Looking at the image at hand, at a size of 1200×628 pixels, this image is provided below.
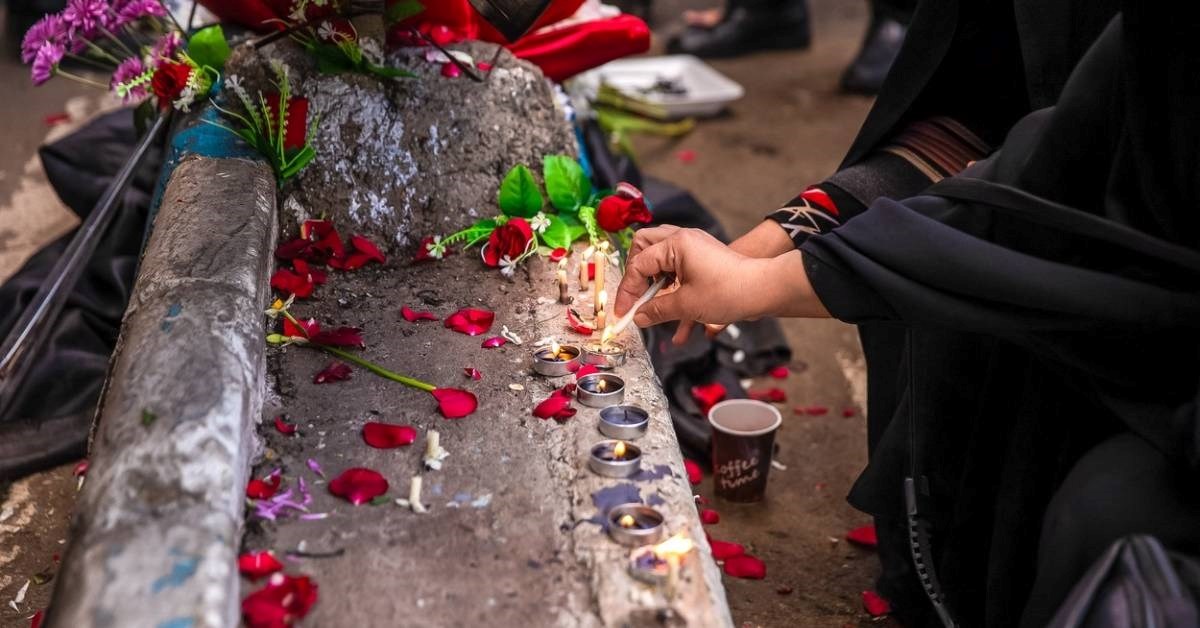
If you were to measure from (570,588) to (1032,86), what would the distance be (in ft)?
3.84

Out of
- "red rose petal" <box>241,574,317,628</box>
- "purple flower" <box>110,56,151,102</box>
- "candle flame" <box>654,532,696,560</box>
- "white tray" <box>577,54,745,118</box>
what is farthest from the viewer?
"white tray" <box>577,54,745,118</box>

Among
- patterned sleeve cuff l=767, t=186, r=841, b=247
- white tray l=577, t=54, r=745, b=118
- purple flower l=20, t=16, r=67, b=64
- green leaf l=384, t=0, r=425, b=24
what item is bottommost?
white tray l=577, t=54, r=745, b=118

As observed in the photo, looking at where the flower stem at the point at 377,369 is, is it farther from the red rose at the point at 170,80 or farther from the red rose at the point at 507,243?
the red rose at the point at 170,80

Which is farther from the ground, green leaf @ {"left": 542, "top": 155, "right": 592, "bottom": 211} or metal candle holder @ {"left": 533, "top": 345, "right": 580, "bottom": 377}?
green leaf @ {"left": 542, "top": 155, "right": 592, "bottom": 211}

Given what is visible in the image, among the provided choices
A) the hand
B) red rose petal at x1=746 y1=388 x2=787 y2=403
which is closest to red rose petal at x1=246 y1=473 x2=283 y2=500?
the hand

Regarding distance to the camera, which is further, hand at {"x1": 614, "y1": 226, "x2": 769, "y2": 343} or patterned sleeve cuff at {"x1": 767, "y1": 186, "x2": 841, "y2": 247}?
patterned sleeve cuff at {"x1": 767, "y1": 186, "x2": 841, "y2": 247}

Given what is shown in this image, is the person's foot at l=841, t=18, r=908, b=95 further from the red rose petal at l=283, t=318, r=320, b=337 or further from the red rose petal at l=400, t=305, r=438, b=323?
the red rose petal at l=283, t=318, r=320, b=337

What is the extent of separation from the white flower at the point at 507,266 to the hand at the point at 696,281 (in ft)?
1.38

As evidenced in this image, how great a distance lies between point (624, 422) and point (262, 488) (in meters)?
0.53

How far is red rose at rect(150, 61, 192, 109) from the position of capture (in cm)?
238

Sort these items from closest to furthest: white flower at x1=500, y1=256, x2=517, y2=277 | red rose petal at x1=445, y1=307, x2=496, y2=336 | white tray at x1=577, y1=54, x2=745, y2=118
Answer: red rose petal at x1=445, y1=307, x2=496, y2=336, white flower at x1=500, y1=256, x2=517, y2=277, white tray at x1=577, y1=54, x2=745, y2=118

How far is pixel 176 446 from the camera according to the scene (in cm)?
141

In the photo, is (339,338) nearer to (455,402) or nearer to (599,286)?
(455,402)

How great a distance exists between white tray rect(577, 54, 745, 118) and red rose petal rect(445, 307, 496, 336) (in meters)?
3.05
